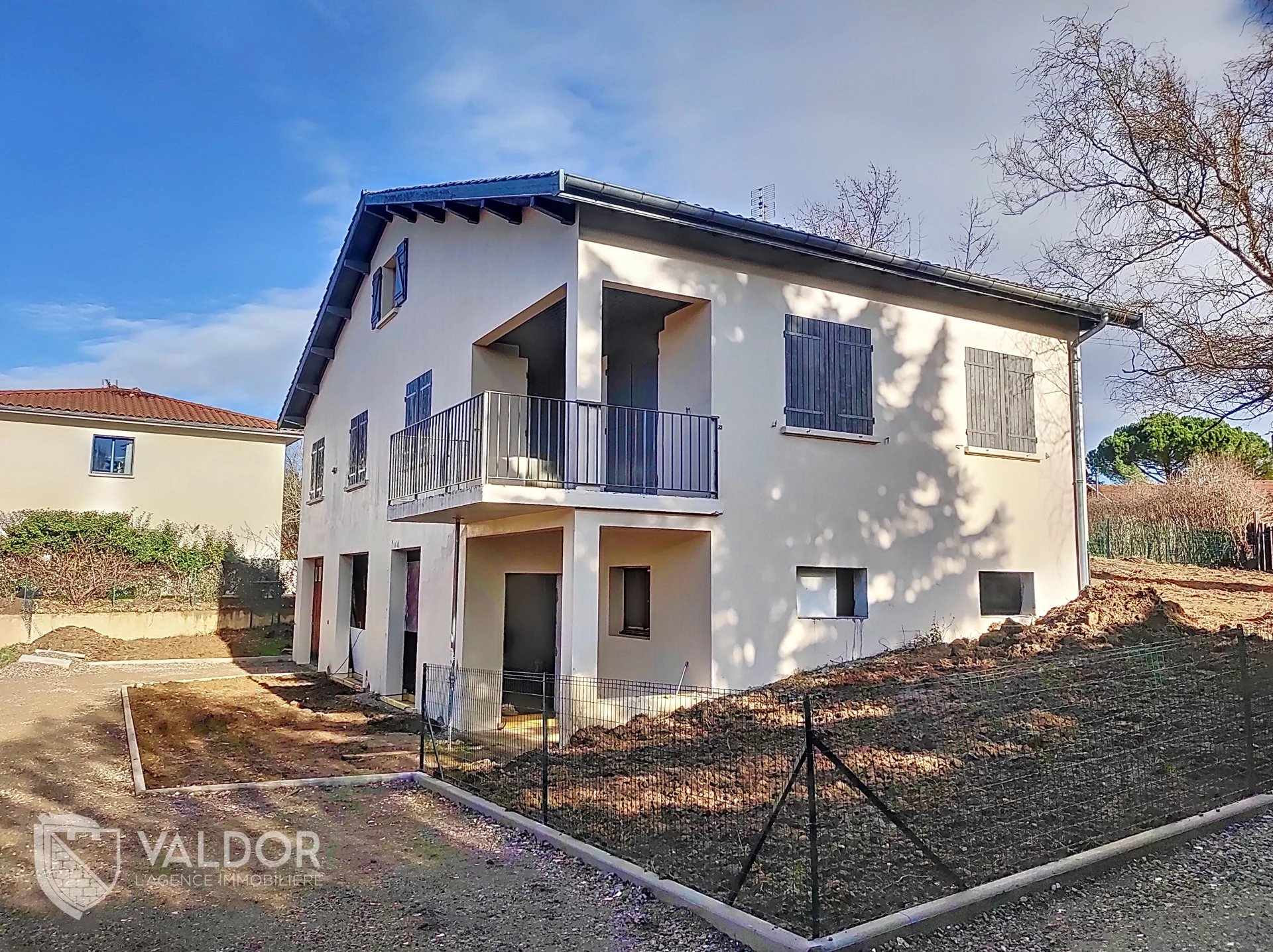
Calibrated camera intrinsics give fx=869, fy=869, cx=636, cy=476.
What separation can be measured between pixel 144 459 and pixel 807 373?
23.9m

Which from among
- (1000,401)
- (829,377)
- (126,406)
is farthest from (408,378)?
(126,406)

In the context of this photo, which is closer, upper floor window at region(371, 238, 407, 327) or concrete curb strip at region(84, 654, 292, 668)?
upper floor window at region(371, 238, 407, 327)

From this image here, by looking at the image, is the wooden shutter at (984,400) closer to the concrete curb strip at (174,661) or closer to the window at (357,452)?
the window at (357,452)

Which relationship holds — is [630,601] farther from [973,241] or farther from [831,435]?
[973,241]

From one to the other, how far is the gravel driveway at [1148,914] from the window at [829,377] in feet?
20.8

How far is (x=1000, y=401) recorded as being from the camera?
1262 cm

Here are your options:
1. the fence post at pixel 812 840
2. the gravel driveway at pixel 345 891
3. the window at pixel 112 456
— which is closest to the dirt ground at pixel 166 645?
the window at pixel 112 456

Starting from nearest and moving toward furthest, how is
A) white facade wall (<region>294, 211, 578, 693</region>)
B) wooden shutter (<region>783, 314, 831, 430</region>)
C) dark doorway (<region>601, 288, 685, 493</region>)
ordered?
1. dark doorway (<region>601, 288, 685, 493</region>)
2. wooden shutter (<region>783, 314, 831, 430</region>)
3. white facade wall (<region>294, 211, 578, 693</region>)

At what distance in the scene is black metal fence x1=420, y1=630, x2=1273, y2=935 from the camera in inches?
202

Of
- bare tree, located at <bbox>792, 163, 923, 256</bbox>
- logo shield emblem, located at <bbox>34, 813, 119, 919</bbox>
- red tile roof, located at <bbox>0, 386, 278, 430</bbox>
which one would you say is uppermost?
bare tree, located at <bbox>792, 163, 923, 256</bbox>

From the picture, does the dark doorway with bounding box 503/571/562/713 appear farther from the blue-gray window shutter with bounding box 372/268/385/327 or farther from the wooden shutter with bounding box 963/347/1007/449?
the wooden shutter with bounding box 963/347/1007/449

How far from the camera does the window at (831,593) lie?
1075 cm

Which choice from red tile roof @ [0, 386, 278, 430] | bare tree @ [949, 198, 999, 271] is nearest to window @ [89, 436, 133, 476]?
red tile roof @ [0, 386, 278, 430]

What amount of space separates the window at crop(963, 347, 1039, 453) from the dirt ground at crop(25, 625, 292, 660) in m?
18.6
